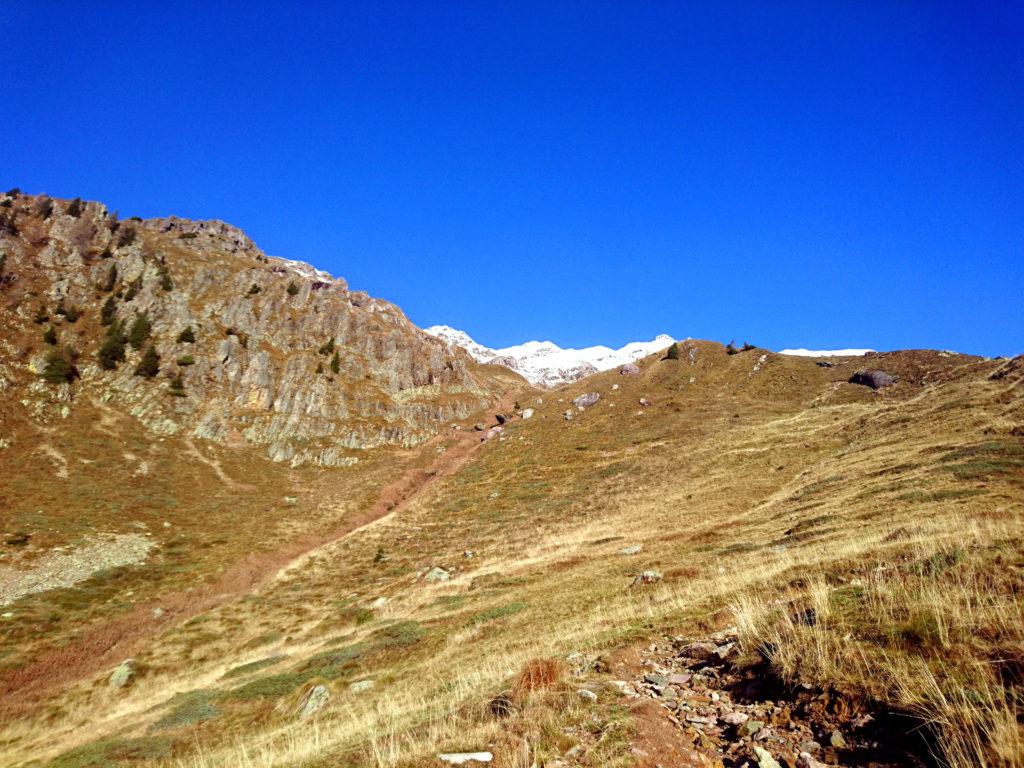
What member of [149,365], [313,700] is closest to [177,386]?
[149,365]

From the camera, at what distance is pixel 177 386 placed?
89875 mm

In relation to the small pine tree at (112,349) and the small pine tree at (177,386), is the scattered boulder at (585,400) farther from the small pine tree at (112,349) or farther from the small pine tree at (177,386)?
the small pine tree at (112,349)

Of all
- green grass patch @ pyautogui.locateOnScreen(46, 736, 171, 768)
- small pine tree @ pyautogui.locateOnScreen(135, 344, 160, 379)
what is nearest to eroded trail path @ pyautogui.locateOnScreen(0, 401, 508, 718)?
green grass patch @ pyautogui.locateOnScreen(46, 736, 171, 768)

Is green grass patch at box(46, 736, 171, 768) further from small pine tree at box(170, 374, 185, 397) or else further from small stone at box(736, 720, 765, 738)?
small pine tree at box(170, 374, 185, 397)

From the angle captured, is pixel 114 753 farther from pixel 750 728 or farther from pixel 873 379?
pixel 873 379

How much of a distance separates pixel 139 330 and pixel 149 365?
36.5ft

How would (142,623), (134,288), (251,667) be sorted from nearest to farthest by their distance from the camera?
1. (251,667)
2. (142,623)
3. (134,288)

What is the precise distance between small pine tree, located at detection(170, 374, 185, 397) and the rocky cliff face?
0.36 metres

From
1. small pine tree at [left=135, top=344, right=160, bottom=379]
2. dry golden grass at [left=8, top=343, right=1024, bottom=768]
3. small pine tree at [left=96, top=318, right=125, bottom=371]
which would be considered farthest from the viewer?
small pine tree at [left=135, top=344, right=160, bottom=379]

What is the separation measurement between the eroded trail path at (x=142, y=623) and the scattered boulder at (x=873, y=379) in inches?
3042

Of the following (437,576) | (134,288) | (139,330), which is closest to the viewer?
(437,576)

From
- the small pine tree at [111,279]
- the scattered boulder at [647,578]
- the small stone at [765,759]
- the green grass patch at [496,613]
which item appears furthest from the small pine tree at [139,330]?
the small stone at [765,759]

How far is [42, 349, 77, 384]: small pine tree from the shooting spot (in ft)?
251

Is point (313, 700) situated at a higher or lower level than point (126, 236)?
lower
